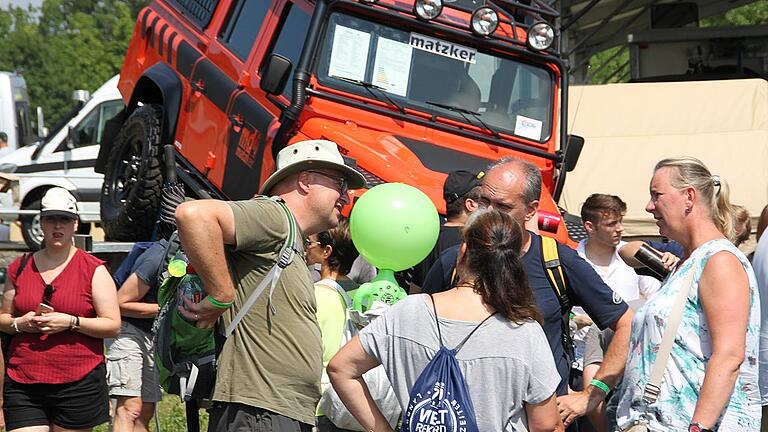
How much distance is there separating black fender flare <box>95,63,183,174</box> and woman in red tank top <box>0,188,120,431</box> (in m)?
3.31

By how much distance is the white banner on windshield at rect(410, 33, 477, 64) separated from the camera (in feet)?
24.5

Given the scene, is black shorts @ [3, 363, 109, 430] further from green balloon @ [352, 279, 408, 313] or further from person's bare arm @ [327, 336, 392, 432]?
person's bare arm @ [327, 336, 392, 432]

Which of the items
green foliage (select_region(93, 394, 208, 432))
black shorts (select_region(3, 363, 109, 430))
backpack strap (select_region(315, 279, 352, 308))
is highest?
backpack strap (select_region(315, 279, 352, 308))

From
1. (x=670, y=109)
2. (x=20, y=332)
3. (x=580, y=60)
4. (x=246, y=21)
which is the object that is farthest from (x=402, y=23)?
(x=580, y=60)

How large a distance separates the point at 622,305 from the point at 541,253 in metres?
0.35

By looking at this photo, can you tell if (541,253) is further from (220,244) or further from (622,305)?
(220,244)

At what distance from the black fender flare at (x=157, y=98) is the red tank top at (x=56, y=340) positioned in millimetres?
3429

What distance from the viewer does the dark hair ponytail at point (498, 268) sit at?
131 inches

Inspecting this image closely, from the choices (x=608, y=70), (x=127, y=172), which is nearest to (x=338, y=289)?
(x=127, y=172)

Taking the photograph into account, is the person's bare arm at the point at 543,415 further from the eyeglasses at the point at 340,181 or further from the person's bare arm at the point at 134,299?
the person's bare arm at the point at 134,299

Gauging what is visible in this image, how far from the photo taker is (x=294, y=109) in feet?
23.0

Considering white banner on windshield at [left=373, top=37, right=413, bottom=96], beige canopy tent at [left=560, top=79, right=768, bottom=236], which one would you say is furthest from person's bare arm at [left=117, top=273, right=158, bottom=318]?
beige canopy tent at [left=560, top=79, right=768, bottom=236]

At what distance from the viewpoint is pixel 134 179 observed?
360 inches

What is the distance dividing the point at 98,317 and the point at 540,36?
12.2 ft
